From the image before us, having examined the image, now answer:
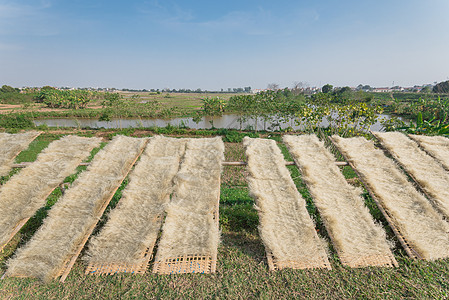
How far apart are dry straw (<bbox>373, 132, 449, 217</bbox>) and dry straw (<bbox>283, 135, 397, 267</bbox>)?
1.19 m

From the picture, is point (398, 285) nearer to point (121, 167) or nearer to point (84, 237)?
point (84, 237)

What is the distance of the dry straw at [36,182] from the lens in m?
3.33

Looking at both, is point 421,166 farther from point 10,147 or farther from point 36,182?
point 10,147

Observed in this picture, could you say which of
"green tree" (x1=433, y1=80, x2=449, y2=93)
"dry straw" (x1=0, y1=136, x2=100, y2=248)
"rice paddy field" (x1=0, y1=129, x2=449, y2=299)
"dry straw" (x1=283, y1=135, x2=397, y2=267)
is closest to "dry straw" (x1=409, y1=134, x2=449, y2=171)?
"rice paddy field" (x1=0, y1=129, x2=449, y2=299)

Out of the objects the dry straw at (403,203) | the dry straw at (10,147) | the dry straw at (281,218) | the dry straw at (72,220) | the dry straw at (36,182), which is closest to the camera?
the dry straw at (72,220)

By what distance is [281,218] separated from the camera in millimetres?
3461

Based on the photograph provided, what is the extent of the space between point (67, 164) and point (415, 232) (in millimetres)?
5647

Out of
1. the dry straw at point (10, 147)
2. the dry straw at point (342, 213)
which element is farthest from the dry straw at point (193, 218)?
the dry straw at point (10, 147)

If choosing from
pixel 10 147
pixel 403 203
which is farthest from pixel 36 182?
pixel 403 203

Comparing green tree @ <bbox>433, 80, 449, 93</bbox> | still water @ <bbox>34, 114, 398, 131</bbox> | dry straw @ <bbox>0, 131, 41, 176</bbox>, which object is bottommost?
still water @ <bbox>34, 114, 398, 131</bbox>

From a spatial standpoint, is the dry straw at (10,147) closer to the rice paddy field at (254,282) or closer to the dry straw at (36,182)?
the dry straw at (36,182)

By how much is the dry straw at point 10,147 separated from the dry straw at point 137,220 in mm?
2167

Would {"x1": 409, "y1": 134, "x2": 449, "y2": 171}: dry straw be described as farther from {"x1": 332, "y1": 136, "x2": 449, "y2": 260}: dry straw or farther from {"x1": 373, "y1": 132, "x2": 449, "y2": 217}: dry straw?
{"x1": 332, "y1": 136, "x2": 449, "y2": 260}: dry straw

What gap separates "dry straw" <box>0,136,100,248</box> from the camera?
3.33 metres
